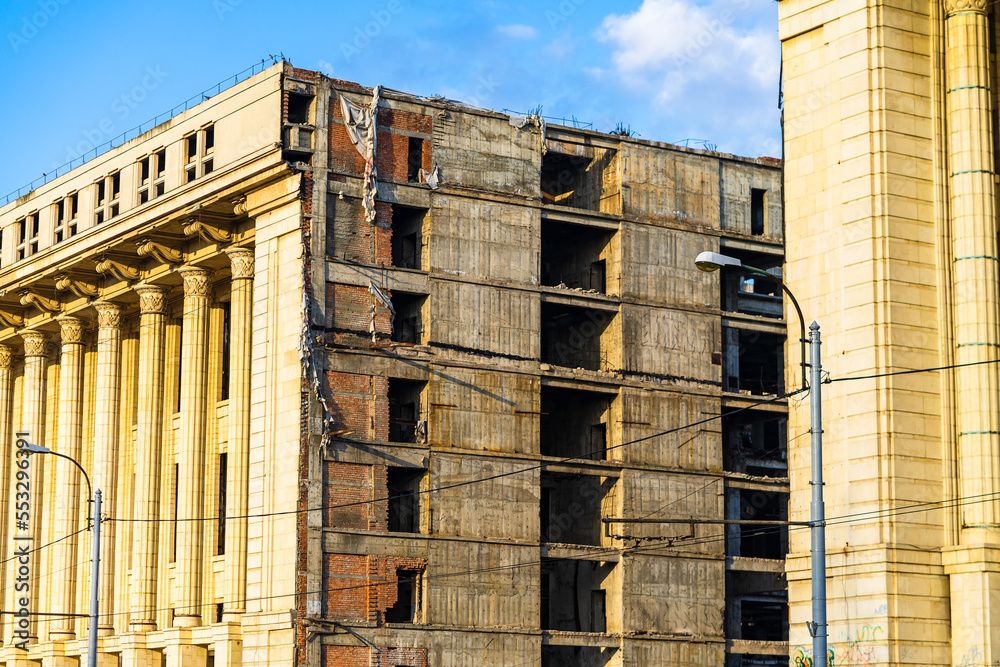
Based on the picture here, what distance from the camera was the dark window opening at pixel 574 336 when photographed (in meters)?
72.6

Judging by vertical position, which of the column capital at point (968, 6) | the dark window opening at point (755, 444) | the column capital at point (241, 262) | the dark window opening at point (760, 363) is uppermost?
the column capital at point (968, 6)

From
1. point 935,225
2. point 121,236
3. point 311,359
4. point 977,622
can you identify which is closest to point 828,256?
point 935,225

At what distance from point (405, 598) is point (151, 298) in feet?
65.8

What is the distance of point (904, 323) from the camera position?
3834 centimetres

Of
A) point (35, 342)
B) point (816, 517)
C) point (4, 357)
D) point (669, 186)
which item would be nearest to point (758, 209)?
point (669, 186)

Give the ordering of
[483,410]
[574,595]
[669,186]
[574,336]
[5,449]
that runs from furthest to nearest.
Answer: [5,449] < [669,186] < [574,336] < [574,595] < [483,410]

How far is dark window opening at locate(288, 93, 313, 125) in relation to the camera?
2611 inches

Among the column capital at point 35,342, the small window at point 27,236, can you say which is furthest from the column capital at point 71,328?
the column capital at point 35,342

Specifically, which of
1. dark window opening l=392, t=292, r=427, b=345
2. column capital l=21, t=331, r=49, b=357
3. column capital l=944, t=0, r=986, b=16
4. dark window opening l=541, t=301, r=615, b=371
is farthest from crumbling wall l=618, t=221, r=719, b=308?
column capital l=21, t=331, r=49, b=357

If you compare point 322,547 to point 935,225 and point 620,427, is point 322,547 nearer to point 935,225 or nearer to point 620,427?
point 620,427

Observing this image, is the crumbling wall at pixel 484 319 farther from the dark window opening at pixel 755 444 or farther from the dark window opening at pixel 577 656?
the dark window opening at pixel 577 656

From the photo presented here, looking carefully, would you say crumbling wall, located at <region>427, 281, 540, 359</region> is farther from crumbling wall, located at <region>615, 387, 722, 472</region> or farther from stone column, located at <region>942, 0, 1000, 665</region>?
stone column, located at <region>942, 0, 1000, 665</region>

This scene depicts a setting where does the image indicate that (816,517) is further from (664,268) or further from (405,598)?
(664,268)

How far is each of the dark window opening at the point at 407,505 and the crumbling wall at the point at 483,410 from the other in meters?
1.76
